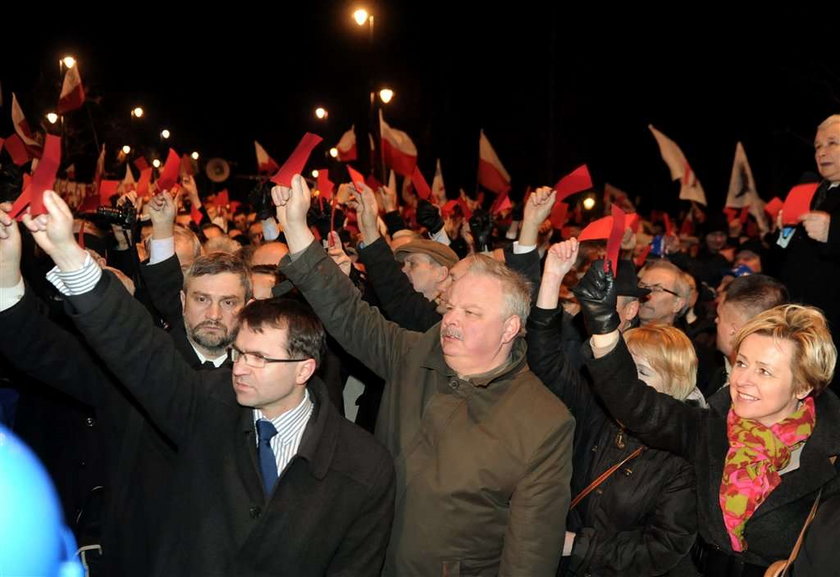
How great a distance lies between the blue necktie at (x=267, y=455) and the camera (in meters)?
3.55

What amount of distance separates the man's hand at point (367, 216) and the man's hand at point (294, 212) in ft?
4.02

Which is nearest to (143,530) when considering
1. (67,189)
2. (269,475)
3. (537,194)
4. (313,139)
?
(269,475)

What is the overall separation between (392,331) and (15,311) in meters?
1.65

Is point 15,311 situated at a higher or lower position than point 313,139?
lower

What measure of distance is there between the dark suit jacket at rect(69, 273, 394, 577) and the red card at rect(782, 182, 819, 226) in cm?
376

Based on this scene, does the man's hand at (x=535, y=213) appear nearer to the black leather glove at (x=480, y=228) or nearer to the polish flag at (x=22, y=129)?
the black leather glove at (x=480, y=228)

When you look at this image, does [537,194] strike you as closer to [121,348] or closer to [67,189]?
[121,348]

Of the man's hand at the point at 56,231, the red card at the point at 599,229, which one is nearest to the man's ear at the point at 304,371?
the man's hand at the point at 56,231

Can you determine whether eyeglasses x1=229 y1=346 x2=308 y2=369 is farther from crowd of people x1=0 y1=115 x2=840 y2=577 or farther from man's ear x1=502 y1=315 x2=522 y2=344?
man's ear x1=502 y1=315 x2=522 y2=344

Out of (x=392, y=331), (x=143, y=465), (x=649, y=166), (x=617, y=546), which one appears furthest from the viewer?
(x=649, y=166)

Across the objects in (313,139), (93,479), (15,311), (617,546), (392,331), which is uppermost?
(313,139)

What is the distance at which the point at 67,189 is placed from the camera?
15234 millimetres

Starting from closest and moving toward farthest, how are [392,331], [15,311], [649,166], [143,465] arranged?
[15,311], [143,465], [392,331], [649,166]

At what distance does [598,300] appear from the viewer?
3.76m
